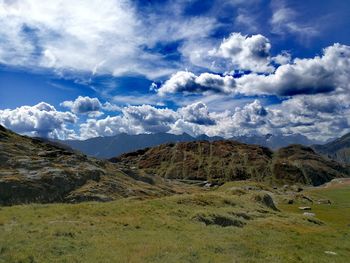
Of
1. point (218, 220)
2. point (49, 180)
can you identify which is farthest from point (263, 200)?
point (49, 180)

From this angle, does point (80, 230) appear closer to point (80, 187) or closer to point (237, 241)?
point (237, 241)

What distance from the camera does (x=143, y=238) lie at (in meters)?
34.9

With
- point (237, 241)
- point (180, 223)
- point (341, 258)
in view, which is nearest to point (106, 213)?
point (180, 223)

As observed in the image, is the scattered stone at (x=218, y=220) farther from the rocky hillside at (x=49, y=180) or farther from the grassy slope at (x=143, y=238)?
the rocky hillside at (x=49, y=180)

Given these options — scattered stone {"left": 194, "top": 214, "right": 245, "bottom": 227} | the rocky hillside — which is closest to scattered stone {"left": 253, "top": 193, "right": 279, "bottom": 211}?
scattered stone {"left": 194, "top": 214, "right": 245, "bottom": 227}

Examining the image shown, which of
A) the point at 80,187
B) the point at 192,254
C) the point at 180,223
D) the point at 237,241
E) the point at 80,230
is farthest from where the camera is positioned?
the point at 80,187

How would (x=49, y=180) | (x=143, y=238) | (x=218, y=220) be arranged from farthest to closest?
(x=49, y=180)
(x=218, y=220)
(x=143, y=238)

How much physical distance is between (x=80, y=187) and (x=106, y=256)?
8351 cm

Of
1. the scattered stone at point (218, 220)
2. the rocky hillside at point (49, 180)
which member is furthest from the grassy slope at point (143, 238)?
the rocky hillside at point (49, 180)

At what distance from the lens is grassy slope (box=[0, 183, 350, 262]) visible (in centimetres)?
2766

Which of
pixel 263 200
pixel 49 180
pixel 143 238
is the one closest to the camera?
pixel 143 238

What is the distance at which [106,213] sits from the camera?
157ft

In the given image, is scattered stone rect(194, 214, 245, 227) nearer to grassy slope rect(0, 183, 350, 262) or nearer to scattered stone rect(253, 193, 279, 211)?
grassy slope rect(0, 183, 350, 262)

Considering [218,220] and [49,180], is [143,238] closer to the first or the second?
[218,220]
